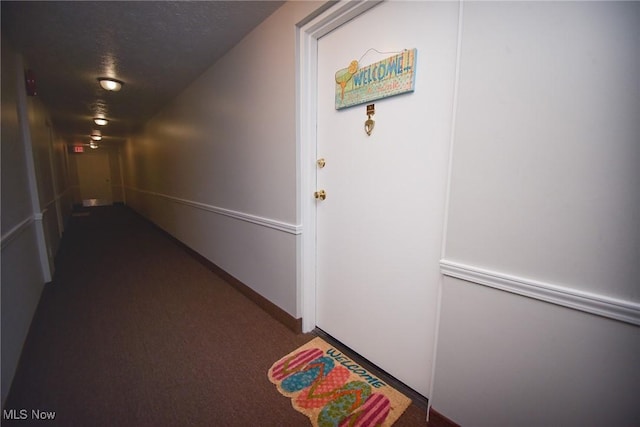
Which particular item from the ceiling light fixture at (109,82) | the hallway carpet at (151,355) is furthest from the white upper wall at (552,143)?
the ceiling light fixture at (109,82)

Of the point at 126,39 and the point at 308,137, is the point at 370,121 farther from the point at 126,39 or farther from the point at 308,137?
the point at 126,39

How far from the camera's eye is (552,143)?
81cm

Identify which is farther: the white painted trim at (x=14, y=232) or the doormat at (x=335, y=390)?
the white painted trim at (x=14, y=232)

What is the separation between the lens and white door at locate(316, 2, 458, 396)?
3.77 feet

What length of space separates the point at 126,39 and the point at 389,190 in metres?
2.53

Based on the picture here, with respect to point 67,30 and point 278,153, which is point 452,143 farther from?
point 67,30

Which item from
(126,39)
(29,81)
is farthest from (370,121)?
(29,81)

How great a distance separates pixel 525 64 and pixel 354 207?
38.6 inches

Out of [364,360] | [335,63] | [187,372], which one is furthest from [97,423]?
[335,63]

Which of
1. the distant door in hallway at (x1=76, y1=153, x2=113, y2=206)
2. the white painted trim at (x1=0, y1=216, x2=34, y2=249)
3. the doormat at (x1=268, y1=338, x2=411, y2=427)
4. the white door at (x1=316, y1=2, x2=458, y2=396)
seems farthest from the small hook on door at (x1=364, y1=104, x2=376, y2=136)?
the distant door in hallway at (x1=76, y1=153, x2=113, y2=206)

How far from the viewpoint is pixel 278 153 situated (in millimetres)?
1861

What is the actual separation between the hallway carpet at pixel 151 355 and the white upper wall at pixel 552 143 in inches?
40.5

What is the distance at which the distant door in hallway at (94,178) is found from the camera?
896 centimetres

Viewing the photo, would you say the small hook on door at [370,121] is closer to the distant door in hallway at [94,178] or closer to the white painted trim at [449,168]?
the white painted trim at [449,168]
